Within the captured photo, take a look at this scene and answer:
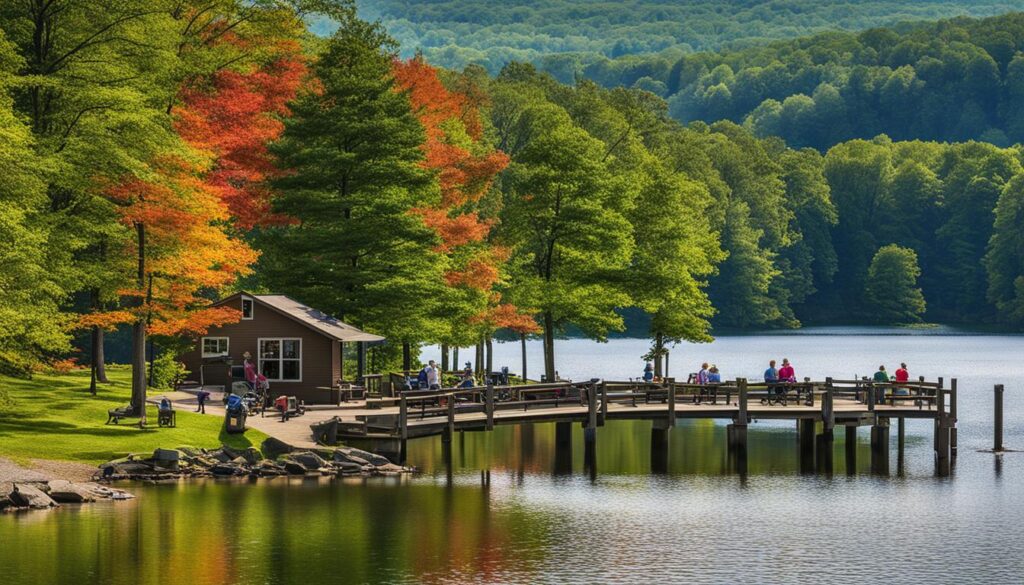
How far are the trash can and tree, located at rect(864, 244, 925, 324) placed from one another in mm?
142778

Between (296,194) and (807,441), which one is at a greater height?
(296,194)

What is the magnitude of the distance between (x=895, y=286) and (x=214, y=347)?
135m

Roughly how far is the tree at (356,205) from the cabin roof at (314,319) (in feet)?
8.06

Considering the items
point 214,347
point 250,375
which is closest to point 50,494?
point 250,375

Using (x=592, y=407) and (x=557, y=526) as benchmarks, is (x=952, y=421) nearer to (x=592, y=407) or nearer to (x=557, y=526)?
(x=592, y=407)

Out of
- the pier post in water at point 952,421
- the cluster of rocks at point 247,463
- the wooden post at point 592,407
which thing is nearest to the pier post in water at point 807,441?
the pier post in water at point 952,421

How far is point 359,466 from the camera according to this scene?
4591cm

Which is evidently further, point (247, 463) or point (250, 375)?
point (250, 375)

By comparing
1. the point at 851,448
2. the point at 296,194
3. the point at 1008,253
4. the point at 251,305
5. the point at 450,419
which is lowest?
the point at 851,448

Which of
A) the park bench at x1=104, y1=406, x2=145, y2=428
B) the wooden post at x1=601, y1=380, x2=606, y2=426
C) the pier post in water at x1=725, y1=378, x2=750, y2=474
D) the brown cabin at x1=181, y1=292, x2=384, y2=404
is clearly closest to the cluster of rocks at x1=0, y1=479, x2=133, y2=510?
the park bench at x1=104, y1=406, x2=145, y2=428

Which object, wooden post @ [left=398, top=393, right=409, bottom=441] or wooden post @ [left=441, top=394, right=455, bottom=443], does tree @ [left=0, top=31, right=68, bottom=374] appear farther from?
wooden post @ [left=441, top=394, right=455, bottom=443]

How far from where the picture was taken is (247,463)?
44.8 m

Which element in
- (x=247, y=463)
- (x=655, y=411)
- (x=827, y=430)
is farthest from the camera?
(x=827, y=430)

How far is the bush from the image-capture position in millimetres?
57219
